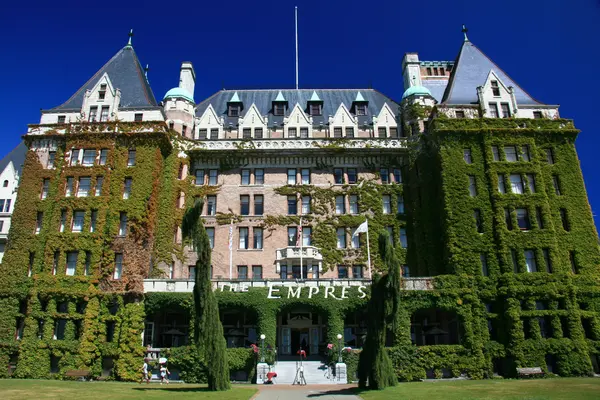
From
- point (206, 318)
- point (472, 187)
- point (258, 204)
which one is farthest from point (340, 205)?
point (206, 318)

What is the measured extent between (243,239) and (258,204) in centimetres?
417

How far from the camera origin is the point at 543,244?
1660 inches

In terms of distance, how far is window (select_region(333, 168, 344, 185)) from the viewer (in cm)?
5056

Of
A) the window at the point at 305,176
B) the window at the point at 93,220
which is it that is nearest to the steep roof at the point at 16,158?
the window at the point at 93,220

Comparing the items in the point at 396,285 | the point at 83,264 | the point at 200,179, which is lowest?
the point at 396,285

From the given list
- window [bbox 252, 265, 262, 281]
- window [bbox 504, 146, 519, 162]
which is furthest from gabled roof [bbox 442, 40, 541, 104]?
window [bbox 252, 265, 262, 281]

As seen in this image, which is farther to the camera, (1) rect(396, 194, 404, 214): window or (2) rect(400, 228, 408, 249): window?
(1) rect(396, 194, 404, 214): window

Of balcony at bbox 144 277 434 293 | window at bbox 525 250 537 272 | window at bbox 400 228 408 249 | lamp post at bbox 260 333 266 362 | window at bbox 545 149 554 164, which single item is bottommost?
lamp post at bbox 260 333 266 362

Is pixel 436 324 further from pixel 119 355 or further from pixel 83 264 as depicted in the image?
pixel 83 264

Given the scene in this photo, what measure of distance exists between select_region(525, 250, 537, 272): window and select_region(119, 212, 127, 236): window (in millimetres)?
36326

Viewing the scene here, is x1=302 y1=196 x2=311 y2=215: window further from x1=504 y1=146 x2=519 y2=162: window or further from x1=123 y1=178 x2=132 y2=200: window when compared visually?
x1=504 y1=146 x2=519 y2=162: window

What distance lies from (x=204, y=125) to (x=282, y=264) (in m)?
18.4

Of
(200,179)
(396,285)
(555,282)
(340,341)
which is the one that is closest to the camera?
(396,285)

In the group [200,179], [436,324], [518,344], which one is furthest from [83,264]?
[518,344]
